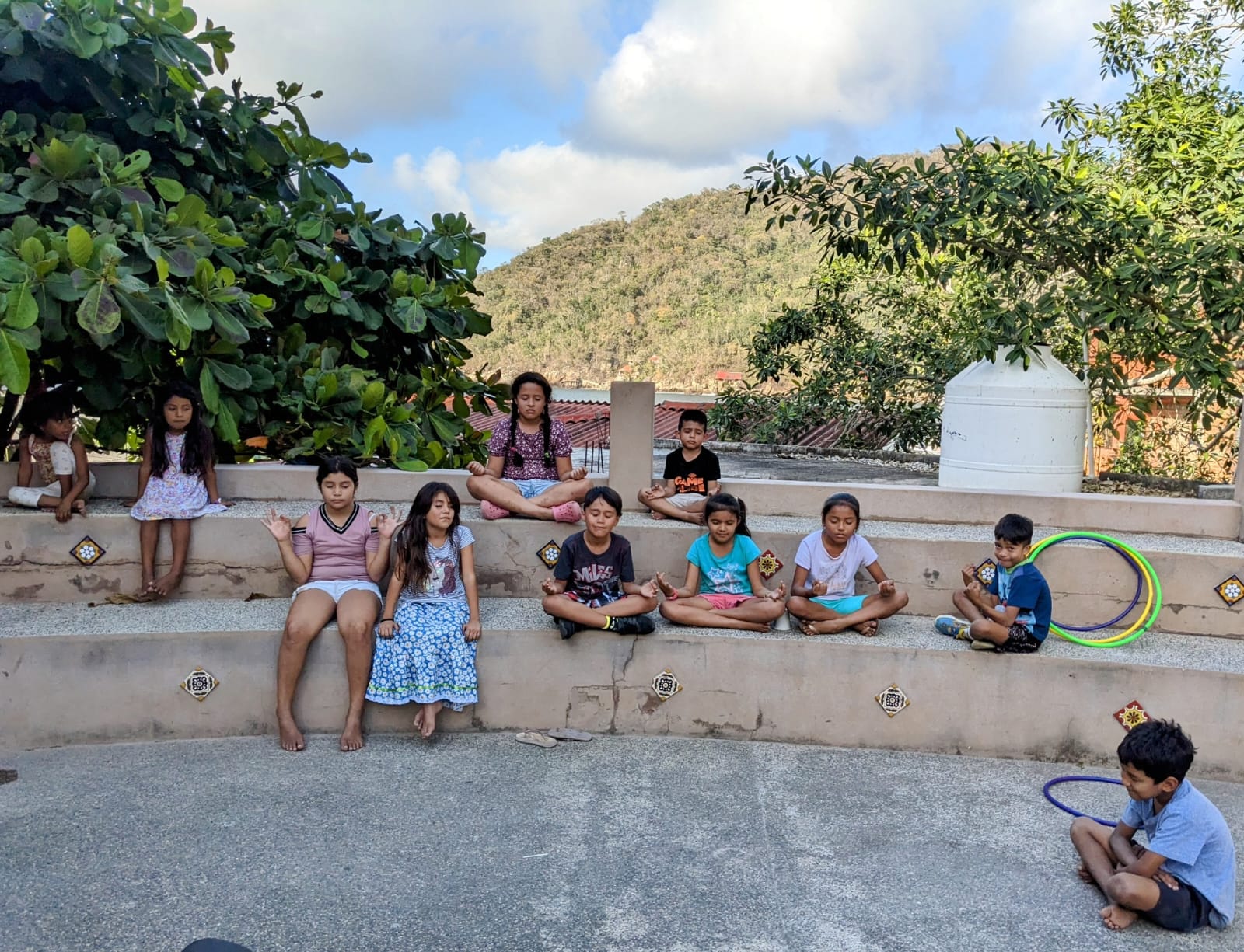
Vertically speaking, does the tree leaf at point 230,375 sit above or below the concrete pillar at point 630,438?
above

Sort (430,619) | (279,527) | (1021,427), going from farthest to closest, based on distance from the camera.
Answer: (1021,427) → (279,527) → (430,619)

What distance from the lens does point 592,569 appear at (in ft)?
16.4

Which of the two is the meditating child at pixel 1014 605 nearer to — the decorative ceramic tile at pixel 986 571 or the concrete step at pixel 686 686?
the concrete step at pixel 686 686

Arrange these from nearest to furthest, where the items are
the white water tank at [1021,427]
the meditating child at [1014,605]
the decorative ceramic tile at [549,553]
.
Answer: the meditating child at [1014,605] < the decorative ceramic tile at [549,553] < the white water tank at [1021,427]

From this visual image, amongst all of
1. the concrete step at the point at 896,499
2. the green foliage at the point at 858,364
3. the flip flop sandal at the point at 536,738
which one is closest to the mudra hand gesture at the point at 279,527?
the concrete step at the point at 896,499

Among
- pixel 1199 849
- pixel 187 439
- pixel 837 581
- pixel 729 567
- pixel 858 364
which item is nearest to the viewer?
pixel 1199 849

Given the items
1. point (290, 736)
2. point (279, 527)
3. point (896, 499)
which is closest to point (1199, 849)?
point (896, 499)

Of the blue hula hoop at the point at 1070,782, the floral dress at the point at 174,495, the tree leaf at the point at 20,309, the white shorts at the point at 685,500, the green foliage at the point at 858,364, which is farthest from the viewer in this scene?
the green foliage at the point at 858,364

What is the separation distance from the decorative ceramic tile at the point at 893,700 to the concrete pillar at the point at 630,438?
1.80m

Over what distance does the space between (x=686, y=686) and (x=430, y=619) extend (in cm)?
125

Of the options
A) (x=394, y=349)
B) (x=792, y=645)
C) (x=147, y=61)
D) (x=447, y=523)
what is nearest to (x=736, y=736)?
(x=792, y=645)

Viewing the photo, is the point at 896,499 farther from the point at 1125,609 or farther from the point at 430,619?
the point at 430,619

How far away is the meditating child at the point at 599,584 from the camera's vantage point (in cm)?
483

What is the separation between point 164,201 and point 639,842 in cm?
495
